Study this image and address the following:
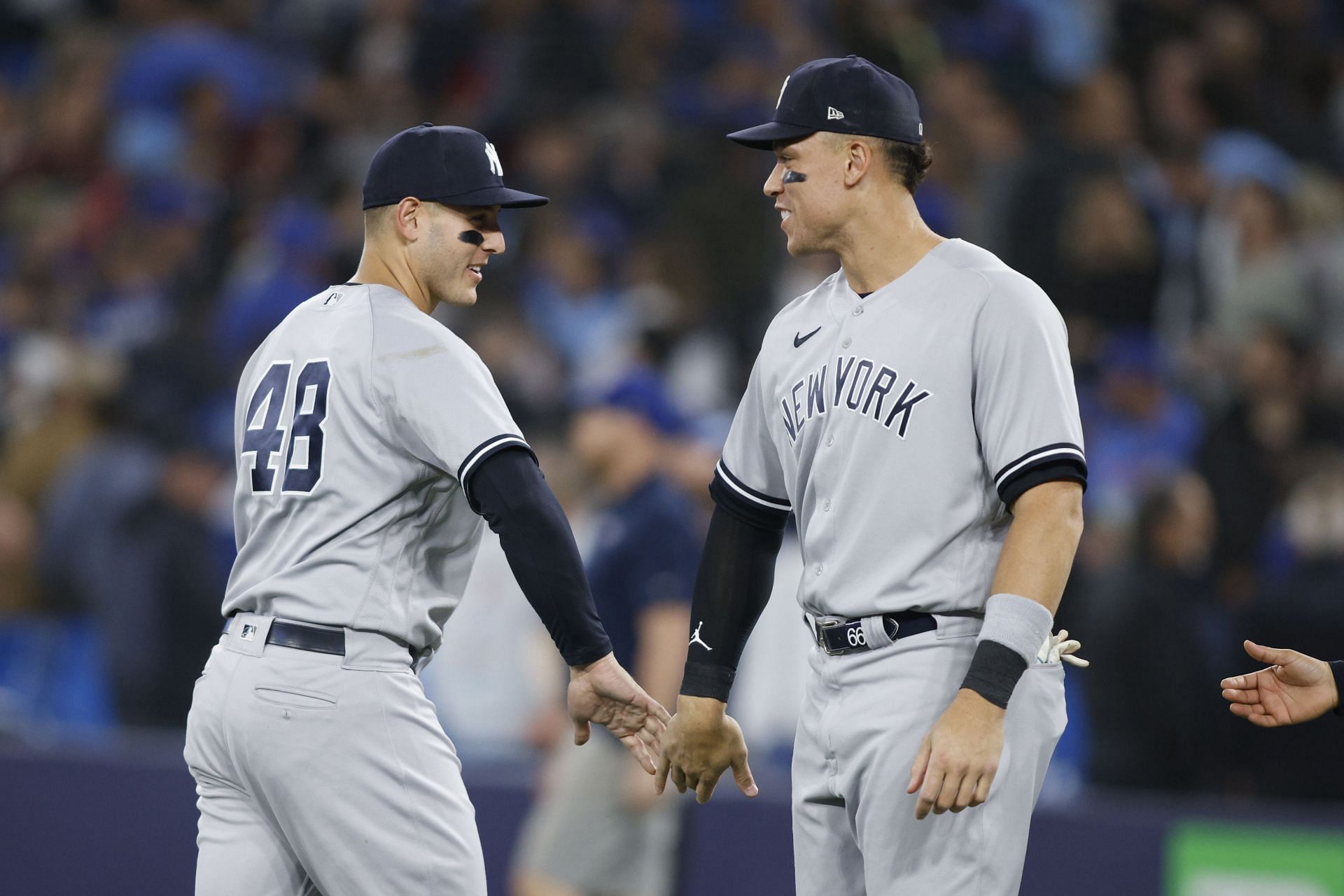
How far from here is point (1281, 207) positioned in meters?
8.48

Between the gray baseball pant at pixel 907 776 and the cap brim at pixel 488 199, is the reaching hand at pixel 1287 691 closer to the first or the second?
the gray baseball pant at pixel 907 776

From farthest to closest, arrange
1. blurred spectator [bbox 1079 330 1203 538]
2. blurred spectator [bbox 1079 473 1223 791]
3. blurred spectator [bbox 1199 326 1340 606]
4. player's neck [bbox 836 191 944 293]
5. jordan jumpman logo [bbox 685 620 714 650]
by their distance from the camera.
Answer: blurred spectator [bbox 1079 330 1203 538] → blurred spectator [bbox 1199 326 1340 606] → blurred spectator [bbox 1079 473 1223 791] → jordan jumpman logo [bbox 685 620 714 650] → player's neck [bbox 836 191 944 293]

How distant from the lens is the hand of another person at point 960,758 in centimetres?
300

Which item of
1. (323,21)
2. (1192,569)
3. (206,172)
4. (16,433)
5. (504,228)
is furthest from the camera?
(323,21)

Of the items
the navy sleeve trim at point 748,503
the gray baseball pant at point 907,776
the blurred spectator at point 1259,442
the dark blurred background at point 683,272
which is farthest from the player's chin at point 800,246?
the blurred spectator at point 1259,442

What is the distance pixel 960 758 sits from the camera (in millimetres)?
3000

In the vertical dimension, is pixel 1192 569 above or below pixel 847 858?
above

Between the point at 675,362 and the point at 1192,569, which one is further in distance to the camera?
the point at 675,362

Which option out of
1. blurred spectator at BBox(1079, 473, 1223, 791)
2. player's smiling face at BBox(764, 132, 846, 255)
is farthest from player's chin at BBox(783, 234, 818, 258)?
blurred spectator at BBox(1079, 473, 1223, 791)

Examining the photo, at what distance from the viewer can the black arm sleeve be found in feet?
11.3

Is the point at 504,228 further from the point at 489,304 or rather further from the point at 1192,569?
the point at 1192,569

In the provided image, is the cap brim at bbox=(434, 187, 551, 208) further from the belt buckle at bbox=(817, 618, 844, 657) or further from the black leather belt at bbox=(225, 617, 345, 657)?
the belt buckle at bbox=(817, 618, 844, 657)

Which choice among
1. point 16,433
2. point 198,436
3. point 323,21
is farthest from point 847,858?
point 323,21

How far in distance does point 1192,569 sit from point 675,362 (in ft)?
10.2
